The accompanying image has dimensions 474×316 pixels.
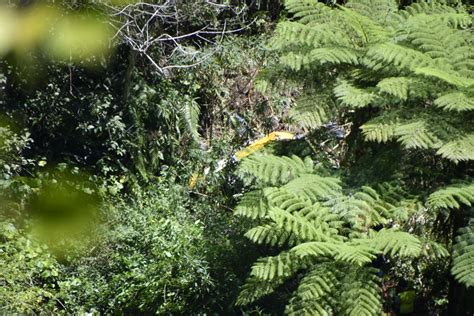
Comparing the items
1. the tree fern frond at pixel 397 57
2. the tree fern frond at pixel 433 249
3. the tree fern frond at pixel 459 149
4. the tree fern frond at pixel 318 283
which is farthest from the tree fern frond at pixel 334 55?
the tree fern frond at pixel 318 283

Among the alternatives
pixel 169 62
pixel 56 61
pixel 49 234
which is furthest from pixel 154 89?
pixel 49 234

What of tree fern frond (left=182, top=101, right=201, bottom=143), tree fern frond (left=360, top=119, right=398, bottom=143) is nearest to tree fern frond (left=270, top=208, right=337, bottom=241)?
tree fern frond (left=360, top=119, right=398, bottom=143)

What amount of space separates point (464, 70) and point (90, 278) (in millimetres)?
3511

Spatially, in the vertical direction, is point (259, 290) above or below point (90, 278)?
above

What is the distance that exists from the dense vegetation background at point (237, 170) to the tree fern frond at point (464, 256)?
0.01 metres

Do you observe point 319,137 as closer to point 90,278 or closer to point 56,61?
point 90,278

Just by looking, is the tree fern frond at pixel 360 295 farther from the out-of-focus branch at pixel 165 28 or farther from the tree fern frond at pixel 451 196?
the out-of-focus branch at pixel 165 28

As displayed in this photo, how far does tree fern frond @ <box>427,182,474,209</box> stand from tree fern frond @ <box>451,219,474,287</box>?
0.69ft

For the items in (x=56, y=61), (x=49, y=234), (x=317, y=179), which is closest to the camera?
(x=317, y=179)

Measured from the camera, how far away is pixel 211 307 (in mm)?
5465

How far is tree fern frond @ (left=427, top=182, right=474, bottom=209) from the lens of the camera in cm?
433

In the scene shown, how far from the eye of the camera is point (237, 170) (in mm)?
5988

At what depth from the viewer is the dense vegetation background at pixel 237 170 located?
464cm

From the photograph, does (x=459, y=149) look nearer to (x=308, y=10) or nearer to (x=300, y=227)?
(x=300, y=227)
